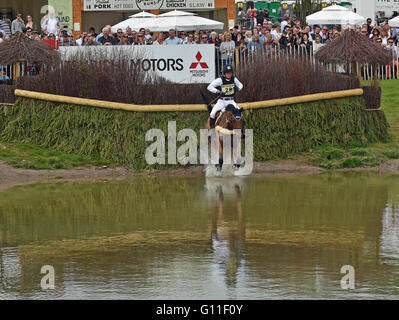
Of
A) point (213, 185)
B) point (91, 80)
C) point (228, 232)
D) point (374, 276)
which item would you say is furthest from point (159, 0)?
point (374, 276)

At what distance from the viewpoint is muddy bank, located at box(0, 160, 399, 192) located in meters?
Answer: 20.4

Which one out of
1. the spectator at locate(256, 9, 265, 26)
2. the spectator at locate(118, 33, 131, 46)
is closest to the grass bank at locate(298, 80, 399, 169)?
the spectator at locate(118, 33, 131, 46)

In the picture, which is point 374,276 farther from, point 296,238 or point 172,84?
point 172,84

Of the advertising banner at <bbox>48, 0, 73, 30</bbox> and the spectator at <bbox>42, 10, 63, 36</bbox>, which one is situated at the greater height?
the advertising banner at <bbox>48, 0, 73, 30</bbox>

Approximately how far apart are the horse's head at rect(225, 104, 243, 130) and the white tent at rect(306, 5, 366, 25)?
16.0 m

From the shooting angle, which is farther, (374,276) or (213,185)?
(213,185)

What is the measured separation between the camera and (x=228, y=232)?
14453 millimetres

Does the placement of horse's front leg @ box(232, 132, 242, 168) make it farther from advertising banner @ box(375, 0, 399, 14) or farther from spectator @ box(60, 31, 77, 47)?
advertising banner @ box(375, 0, 399, 14)

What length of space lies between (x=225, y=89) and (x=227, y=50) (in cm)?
483

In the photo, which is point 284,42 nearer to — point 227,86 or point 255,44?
point 255,44

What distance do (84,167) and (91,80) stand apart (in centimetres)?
263

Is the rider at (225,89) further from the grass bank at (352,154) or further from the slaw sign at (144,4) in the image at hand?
the slaw sign at (144,4)

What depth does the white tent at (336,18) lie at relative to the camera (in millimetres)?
36469

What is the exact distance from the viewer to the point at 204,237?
557 inches
